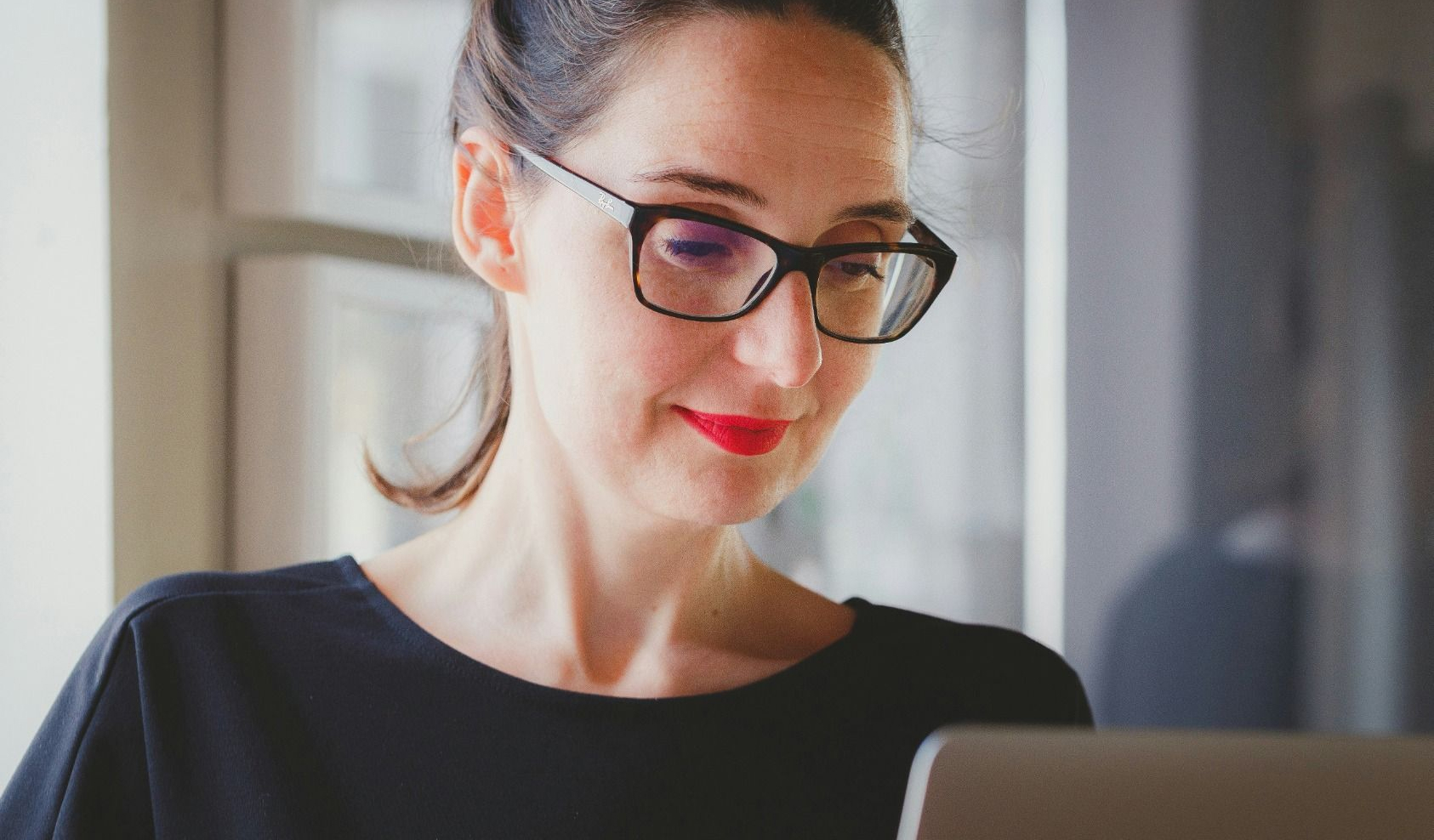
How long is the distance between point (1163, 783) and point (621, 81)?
26.0 inches

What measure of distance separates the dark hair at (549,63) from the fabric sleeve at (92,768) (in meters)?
0.35

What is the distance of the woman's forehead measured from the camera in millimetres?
854

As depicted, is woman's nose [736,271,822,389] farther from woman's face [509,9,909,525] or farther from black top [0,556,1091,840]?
black top [0,556,1091,840]

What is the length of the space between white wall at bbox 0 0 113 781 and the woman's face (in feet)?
2.00

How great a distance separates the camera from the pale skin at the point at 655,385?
86cm

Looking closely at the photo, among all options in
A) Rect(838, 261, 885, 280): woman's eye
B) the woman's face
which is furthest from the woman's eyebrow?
Rect(838, 261, 885, 280): woman's eye

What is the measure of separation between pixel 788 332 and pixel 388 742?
490mm

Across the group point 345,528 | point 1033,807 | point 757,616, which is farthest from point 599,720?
point 345,528

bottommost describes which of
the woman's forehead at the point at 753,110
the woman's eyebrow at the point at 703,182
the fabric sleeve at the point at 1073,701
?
the fabric sleeve at the point at 1073,701

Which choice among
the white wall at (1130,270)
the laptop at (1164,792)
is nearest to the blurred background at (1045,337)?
the white wall at (1130,270)

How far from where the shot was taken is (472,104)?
1047 mm

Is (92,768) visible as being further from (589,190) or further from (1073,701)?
(1073,701)

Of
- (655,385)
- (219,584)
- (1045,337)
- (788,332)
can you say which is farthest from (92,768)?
(1045,337)

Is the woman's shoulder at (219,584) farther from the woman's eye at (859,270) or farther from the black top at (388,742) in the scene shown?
the woman's eye at (859,270)
